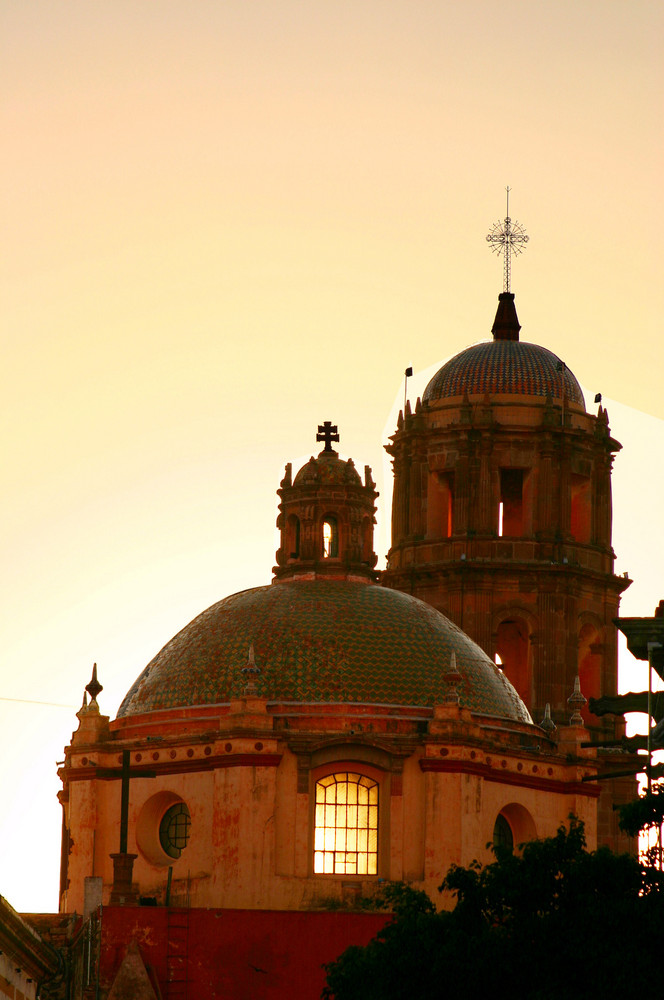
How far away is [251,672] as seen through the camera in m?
65.0

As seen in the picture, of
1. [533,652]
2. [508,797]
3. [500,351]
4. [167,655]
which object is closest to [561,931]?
[508,797]

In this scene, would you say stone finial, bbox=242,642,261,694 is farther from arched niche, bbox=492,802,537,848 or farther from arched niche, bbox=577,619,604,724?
arched niche, bbox=577,619,604,724

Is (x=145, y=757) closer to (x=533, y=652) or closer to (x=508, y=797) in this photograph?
(x=508, y=797)

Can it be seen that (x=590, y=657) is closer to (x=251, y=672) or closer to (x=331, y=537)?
(x=331, y=537)

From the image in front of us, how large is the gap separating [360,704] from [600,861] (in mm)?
16924

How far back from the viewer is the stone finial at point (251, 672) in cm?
6456

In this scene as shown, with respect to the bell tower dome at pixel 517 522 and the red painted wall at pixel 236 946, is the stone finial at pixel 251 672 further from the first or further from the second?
the bell tower dome at pixel 517 522

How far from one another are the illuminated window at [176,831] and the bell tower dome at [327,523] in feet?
26.5

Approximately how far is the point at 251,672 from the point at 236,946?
23.5 feet

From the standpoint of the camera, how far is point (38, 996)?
58750mm

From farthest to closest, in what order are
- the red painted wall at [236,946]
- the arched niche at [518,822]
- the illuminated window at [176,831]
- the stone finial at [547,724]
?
the stone finial at [547,724] → the arched niche at [518,822] → the illuminated window at [176,831] → the red painted wall at [236,946]

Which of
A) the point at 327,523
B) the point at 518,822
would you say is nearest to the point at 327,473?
the point at 327,523

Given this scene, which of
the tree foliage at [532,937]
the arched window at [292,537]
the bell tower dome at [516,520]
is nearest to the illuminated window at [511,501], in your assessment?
the bell tower dome at [516,520]

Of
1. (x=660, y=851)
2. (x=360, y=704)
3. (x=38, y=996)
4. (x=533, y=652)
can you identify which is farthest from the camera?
(x=533, y=652)
